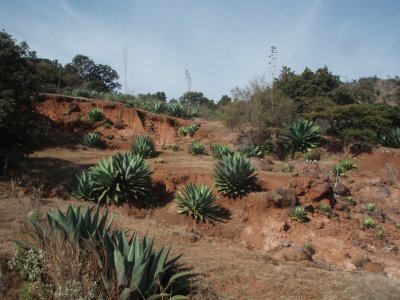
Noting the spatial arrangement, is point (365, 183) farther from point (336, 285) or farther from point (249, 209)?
point (336, 285)

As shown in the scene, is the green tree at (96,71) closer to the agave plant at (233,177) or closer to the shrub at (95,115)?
the shrub at (95,115)

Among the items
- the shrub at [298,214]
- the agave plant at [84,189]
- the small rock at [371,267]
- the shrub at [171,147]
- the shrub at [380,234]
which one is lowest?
the small rock at [371,267]

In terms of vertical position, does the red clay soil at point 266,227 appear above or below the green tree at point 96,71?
below

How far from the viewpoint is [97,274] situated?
5668mm

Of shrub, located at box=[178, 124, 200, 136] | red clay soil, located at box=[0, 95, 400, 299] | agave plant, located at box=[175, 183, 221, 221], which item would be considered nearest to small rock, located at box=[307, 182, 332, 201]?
red clay soil, located at box=[0, 95, 400, 299]

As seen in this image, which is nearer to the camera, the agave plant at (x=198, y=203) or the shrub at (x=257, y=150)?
the agave plant at (x=198, y=203)

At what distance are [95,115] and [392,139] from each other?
49.9 feet

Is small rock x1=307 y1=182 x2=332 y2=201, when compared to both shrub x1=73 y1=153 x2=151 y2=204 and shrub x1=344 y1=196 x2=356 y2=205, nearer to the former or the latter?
shrub x1=344 y1=196 x2=356 y2=205

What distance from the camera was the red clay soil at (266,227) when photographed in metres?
7.32

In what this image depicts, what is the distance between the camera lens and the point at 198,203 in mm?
12367

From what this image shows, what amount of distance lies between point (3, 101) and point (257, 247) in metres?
8.35

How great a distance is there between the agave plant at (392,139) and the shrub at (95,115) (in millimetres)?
14603

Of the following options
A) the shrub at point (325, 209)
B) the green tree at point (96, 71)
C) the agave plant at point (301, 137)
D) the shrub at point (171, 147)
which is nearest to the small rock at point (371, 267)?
the shrub at point (325, 209)

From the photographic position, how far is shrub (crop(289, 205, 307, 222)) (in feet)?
41.8
